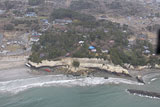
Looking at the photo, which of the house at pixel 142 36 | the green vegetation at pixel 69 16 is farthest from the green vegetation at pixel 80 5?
the house at pixel 142 36

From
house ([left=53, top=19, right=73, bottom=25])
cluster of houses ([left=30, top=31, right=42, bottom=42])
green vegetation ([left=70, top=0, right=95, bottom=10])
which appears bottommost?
cluster of houses ([left=30, top=31, right=42, bottom=42])

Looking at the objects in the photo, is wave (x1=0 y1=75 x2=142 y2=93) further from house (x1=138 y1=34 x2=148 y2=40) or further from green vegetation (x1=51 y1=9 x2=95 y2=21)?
green vegetation (x1=51 y1=9 x2=95 y2=21)

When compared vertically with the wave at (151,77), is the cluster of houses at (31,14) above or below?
above

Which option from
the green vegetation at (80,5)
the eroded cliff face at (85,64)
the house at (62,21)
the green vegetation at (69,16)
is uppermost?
the green vegetation at (80,5)

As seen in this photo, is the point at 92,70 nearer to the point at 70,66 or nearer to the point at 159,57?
the point at 70,66

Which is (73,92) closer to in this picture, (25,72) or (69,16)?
(25,72)

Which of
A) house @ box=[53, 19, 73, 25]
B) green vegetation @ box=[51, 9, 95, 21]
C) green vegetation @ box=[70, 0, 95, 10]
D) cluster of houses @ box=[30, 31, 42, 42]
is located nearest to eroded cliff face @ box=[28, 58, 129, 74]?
cluster of houses @ box=[30, 31, 42, 42]

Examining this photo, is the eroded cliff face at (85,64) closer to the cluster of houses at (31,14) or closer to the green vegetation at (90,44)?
the green vegetation at (90,44)

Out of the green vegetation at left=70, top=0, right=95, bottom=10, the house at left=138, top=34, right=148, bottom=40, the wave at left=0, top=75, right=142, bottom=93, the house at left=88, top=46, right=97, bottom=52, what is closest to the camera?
the wave at left=0, top=75, right=142, bottom=93
